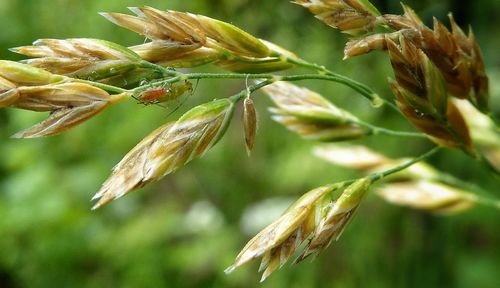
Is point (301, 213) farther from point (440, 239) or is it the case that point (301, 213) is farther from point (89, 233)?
point (89, 233)

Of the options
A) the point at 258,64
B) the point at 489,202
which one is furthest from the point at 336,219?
the point at 489,202

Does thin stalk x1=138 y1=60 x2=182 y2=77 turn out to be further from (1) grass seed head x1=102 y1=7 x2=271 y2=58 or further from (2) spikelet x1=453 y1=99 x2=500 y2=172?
(2) spikelet x1=453 y1=99 x2=500 y2=172

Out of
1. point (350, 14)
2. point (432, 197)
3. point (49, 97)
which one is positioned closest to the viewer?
point (49, 97)

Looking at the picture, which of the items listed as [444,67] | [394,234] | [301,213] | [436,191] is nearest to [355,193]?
[301,213]

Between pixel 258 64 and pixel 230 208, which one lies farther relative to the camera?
pixel 230 208

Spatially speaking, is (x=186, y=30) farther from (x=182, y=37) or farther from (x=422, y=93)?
(x=422, y=93)

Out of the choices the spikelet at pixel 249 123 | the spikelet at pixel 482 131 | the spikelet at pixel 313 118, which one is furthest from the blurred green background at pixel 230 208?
the spikelet at pixel 249 123

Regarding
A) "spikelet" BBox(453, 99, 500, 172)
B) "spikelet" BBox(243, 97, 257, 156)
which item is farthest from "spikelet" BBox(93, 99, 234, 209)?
"spikelet" BBox(453, 99, 500, 172)
